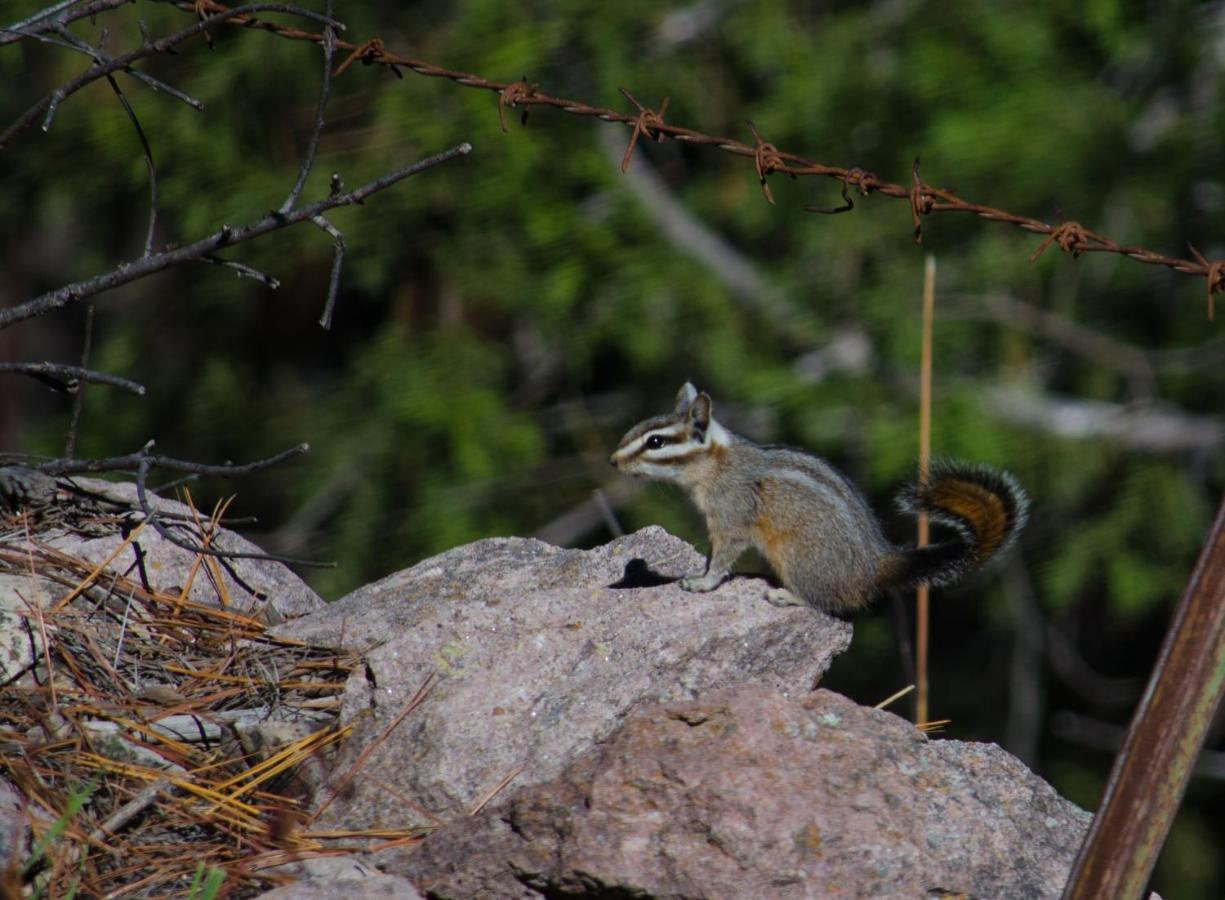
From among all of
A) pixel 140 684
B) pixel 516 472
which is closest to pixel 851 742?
pixel 140 684

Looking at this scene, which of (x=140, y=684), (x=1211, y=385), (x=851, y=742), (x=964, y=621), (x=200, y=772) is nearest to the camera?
(x=851, y=742)

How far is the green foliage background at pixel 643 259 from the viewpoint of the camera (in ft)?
25.6

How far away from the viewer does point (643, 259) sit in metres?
8.05

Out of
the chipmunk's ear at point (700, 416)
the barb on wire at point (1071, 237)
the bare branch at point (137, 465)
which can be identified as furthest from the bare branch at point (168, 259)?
the barb on wire at point (1071, 237)

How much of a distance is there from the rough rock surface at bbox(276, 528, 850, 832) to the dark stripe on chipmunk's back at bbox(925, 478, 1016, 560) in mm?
423

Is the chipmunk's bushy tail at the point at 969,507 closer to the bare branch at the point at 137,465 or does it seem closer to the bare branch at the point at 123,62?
the bare branch at the point at 137,465

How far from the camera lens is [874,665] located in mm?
8875

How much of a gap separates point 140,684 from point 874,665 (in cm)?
606

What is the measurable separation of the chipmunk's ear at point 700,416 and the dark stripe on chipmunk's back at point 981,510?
657 mm

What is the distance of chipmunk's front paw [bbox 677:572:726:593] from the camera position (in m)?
3.67

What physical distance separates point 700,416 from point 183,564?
1331mm

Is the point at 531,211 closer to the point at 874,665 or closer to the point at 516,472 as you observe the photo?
the point at 516,472

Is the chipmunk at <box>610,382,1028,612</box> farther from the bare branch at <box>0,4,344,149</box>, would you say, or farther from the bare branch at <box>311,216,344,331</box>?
the bare branch at <box>0,4,344,149</box>

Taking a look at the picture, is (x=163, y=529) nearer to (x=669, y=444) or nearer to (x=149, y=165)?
(x=149, y=165)
